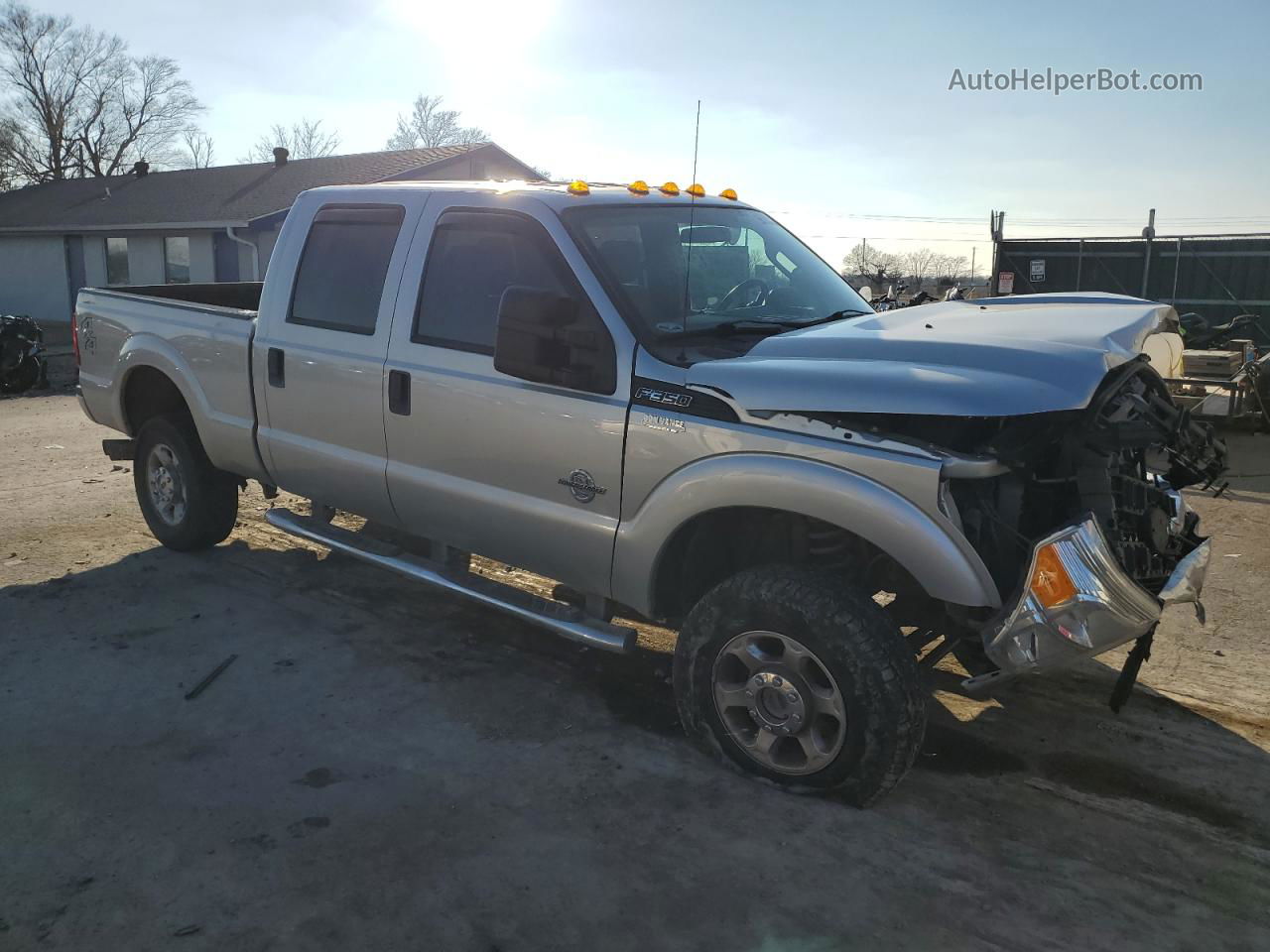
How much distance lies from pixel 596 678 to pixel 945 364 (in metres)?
2.18

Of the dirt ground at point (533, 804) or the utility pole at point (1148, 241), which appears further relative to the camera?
the utility pole at point (1148, 241)

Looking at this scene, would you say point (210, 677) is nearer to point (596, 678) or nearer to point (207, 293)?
point (596, 678)

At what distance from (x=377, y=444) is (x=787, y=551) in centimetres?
198

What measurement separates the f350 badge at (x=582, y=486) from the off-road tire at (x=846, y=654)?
2.04 ft

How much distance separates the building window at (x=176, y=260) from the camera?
26.0 meters

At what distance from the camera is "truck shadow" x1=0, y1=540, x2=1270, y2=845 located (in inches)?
148

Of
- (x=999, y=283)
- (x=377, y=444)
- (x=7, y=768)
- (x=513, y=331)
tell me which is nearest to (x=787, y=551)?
(x=513, y=331)

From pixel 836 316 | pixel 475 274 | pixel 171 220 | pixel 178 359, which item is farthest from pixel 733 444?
pixel 171 220

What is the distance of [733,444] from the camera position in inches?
137

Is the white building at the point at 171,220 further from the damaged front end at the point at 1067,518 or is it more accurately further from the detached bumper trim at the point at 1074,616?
the detached bumper trim at the point at 1074,616

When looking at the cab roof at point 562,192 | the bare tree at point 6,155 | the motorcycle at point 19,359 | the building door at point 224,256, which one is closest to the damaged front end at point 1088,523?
the cab roof at point 562,192

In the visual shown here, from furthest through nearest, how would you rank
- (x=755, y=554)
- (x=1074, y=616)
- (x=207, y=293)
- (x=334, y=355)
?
(x=207, y=293)
(x=334, y=355)
(x=755, y=554)
(x=1074, y=616)

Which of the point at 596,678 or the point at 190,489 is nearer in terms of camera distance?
the point at 596,678

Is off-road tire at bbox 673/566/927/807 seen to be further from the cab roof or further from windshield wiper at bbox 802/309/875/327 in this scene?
the cab roof
